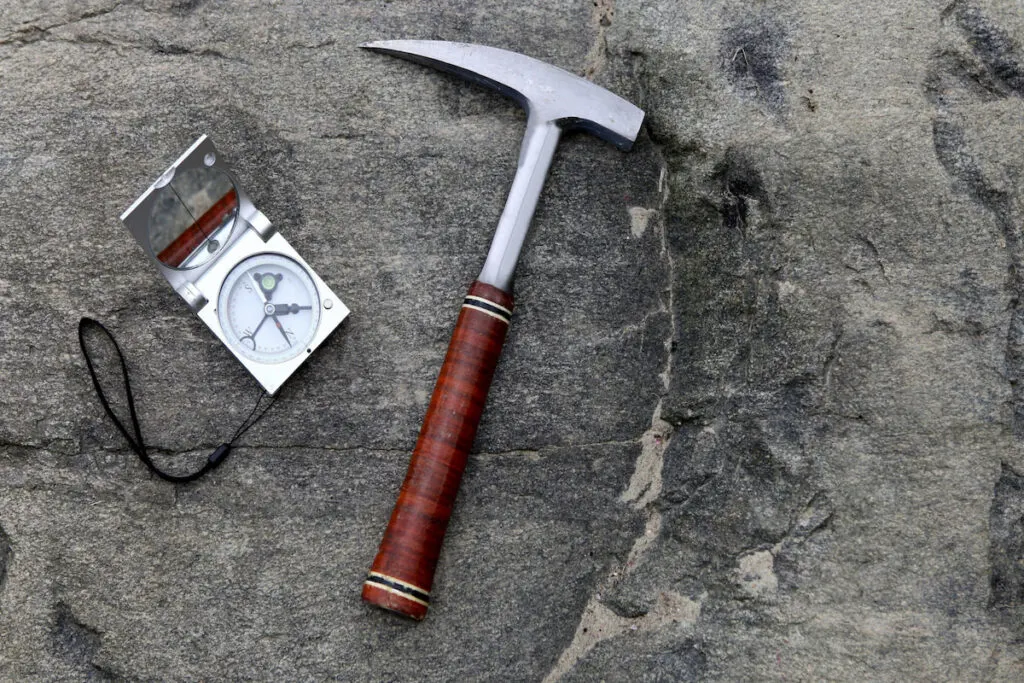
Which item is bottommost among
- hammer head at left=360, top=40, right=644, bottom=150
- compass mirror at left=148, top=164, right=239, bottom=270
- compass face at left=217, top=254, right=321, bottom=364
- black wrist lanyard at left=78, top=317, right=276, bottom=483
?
black wrist lanyard at left=78, top=317, right=276, bottom=483

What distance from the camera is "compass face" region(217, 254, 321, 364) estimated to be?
267 centimetres

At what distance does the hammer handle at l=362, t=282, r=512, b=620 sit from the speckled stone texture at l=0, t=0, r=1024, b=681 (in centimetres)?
10

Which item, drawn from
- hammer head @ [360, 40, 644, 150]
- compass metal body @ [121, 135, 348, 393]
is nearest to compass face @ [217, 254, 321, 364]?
compass metal body @ [121, 135, 348, 393]

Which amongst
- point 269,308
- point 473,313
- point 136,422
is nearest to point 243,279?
point 269,308

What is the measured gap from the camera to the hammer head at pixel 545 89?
2787 mm

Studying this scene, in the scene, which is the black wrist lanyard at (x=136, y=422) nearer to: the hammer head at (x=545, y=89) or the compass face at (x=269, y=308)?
the compass face at (x=269, y=308)

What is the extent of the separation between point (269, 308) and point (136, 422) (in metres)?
0.47

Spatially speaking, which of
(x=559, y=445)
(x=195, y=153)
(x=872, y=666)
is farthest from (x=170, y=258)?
(x=872, y=666)

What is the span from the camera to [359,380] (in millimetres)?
2730

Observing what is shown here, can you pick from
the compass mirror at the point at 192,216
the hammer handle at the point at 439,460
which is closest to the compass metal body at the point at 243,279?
the compass mirror at the point at 192,216

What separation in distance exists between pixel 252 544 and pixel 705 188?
5.29ft

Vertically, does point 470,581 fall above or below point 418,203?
below

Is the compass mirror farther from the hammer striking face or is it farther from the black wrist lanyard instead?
the hammer striking face

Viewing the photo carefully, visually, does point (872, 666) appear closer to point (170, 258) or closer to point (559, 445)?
point (559, 445)
